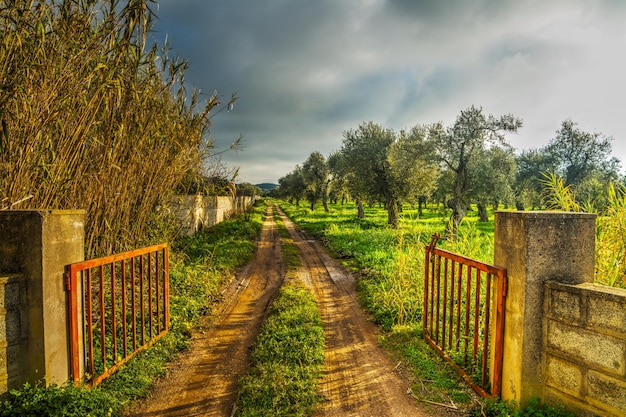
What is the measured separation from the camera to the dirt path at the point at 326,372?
3535 mm

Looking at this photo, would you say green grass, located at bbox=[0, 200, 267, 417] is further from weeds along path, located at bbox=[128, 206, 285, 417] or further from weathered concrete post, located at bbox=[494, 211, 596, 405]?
weathered concrete post, located at bbox=[494, 211, 596, 405]

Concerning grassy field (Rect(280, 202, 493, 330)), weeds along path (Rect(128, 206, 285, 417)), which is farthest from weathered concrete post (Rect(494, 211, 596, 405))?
weeds along path (Rect(128, 206, 285, 417))

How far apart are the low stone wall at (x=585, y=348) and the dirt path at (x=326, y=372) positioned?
1.40m

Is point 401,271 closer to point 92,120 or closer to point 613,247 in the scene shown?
point 613,247

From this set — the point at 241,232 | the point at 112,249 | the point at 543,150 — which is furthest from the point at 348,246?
the point at 543,150

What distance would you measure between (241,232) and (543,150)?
1351 inches

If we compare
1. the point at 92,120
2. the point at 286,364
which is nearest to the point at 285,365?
the point at 286,364

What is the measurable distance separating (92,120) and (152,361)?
134 inches

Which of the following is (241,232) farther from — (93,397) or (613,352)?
(613,352)

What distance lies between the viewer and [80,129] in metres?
4.08

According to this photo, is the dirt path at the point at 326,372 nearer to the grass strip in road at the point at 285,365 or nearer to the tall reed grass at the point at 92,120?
the grass strip in road at the point at 285,365

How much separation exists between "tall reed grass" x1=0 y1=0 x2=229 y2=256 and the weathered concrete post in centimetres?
514

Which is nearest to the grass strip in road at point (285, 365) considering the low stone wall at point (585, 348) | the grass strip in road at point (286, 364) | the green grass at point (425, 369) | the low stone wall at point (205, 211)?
the grass strip in road at point (286, 364)

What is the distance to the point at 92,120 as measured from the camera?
4.15m
